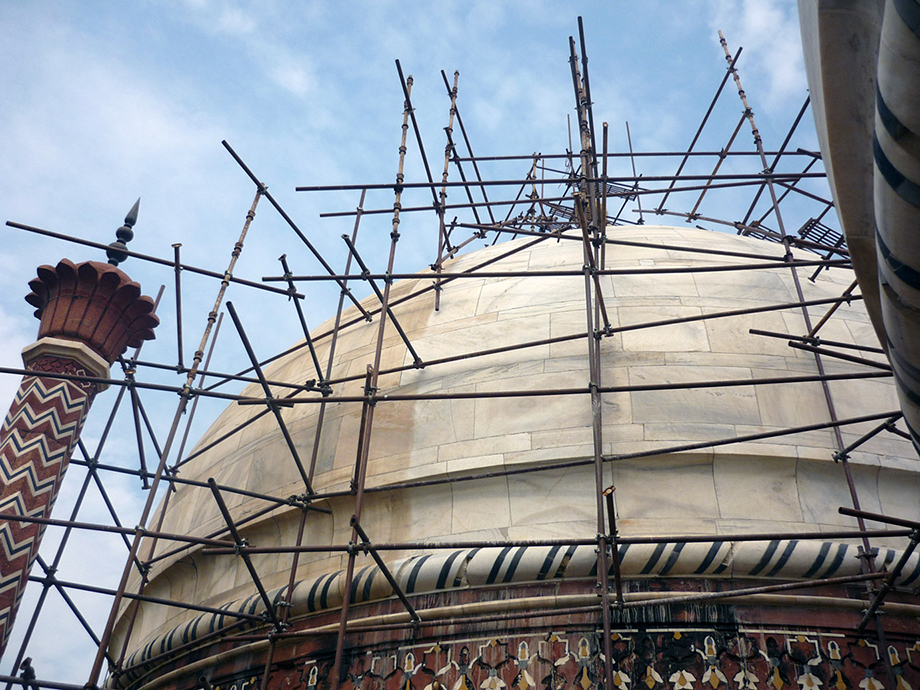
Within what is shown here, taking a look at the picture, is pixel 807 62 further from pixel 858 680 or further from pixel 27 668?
pixel 27 668

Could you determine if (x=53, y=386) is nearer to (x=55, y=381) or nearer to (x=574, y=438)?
(x=55, y=381)

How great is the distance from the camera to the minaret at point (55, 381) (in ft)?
31.6

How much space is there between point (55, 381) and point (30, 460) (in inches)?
36.8

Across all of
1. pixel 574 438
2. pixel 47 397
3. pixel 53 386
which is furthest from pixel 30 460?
pixel 574 438

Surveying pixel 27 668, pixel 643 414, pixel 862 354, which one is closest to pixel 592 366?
pixel 643 414

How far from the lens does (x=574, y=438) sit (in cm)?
836

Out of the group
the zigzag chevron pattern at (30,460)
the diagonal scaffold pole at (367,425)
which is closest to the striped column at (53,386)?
the zigzag chevron pattern at (30,460)

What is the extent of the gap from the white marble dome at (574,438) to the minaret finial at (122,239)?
2.45 meters

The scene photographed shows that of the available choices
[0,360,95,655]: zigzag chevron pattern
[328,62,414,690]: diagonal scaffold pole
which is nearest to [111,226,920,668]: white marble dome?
[328,62,414,690]: diagonal scaffold pole

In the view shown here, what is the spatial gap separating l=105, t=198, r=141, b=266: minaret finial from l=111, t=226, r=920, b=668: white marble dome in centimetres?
245

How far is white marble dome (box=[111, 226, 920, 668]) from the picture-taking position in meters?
7.85

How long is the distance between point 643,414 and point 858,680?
2.68 m

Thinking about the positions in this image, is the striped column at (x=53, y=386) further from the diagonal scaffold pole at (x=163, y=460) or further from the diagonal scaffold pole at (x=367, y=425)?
the diagonal scaffold pole at (x=367, y=425)

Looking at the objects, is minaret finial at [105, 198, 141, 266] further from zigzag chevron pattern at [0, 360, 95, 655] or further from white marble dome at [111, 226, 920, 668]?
white marble dome at [111, 226, 920, 668]
